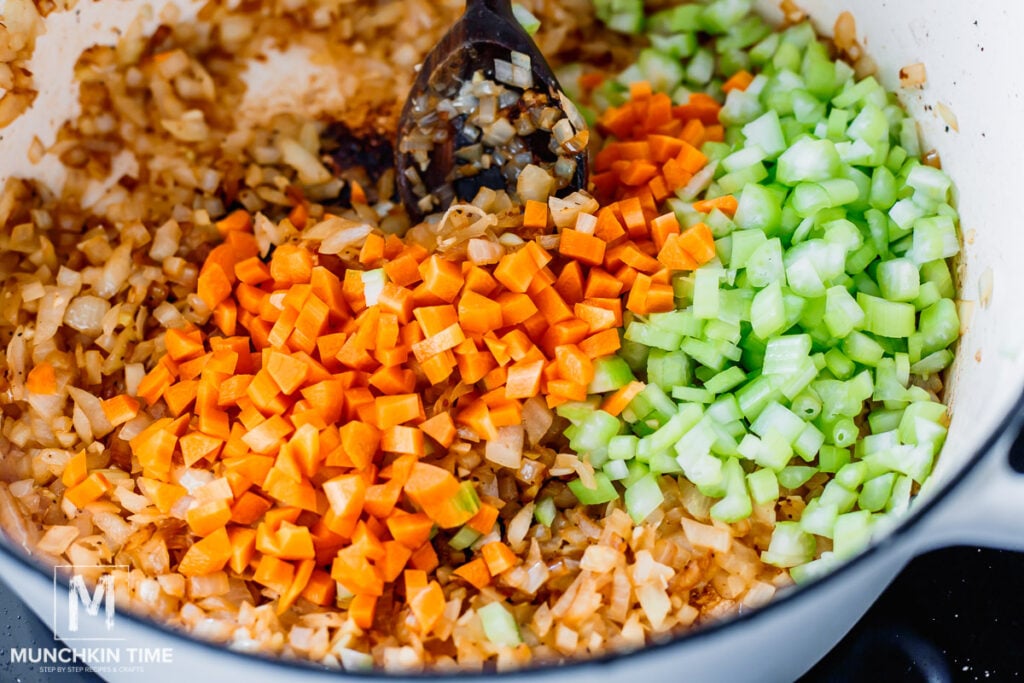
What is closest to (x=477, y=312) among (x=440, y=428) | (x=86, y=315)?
(x=440, y=428)

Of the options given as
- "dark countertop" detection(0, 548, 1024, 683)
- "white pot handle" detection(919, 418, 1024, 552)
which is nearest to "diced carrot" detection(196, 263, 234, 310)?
"dark countertop" detection(0, 548, 1024, 683)

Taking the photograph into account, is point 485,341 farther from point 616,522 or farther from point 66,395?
point 66,395

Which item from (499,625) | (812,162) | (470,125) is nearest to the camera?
(499,625)

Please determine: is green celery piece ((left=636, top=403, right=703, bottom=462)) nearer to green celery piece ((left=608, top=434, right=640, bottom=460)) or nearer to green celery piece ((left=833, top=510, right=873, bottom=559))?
green celery piece ((left=608, top=434, right=640, bottom=460))

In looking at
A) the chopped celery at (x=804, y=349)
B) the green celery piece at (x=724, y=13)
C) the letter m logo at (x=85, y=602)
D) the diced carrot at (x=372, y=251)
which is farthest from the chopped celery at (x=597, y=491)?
the green celery piece at (x=724, y=13)

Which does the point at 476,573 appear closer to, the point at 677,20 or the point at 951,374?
the point at 951,374

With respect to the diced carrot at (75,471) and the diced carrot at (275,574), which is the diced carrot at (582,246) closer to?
the diced carrot at (275,574)
